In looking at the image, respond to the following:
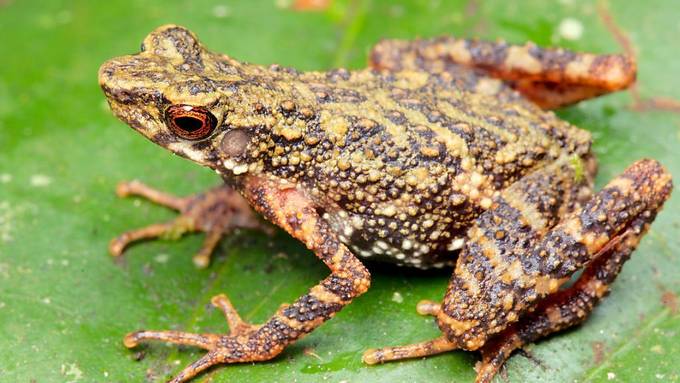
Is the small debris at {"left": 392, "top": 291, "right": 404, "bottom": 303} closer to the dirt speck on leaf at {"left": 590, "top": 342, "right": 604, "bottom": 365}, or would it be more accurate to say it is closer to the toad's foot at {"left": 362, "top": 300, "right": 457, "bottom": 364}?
the toad's foot at {"left": 362, "top": 300, "right": 457, "bottom": 364}

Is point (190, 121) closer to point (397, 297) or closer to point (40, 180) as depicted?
point (397, 297)

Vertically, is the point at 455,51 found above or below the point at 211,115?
above

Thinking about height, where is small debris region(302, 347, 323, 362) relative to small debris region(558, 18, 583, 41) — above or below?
below

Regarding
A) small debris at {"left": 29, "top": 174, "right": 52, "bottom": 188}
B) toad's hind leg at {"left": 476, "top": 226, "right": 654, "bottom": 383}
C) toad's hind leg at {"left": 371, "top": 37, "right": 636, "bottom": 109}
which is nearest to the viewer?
toad's hind leg at {"left": 476, "top": 226, "right": 654, "bottom": 383}

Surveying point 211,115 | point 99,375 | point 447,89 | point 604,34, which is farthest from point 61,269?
point 604,34

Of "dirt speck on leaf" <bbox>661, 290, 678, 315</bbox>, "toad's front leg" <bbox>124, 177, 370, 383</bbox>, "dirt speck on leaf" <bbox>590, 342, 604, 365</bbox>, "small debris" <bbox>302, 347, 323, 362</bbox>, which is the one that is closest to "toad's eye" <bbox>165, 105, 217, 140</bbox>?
"toad's front leg" <bbox>124, 177, 370, 383</bbox>

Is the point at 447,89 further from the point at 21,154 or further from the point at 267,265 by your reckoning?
the point at 21,154

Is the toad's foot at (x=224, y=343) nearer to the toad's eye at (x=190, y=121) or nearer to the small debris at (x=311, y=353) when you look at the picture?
the small debris at (x=311, y=353)
